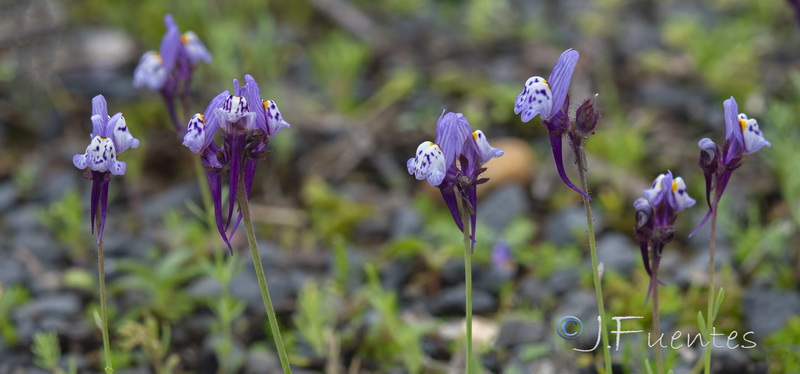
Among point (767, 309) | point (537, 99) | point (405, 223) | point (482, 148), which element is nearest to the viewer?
point (537, 99)

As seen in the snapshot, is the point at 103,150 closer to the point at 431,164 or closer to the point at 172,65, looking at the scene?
the point at 431,164

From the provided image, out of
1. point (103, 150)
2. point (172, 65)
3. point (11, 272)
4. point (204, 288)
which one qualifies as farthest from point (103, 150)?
point (11, 272)

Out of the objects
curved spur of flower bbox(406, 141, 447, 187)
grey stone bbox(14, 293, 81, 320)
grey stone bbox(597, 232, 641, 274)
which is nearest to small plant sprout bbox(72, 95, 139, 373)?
curved spur of flower bbox(406, 141, 447, 187)

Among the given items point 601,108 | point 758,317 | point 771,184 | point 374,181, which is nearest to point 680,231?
point 771,184

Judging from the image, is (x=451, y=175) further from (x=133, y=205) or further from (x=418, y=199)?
(x=133, y=205)

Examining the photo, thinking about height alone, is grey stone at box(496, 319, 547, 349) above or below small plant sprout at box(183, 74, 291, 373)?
below

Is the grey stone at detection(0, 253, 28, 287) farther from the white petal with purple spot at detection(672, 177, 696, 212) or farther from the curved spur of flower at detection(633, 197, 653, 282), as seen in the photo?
the white petal with purple spot at detection(672, 177, 696, 212)
